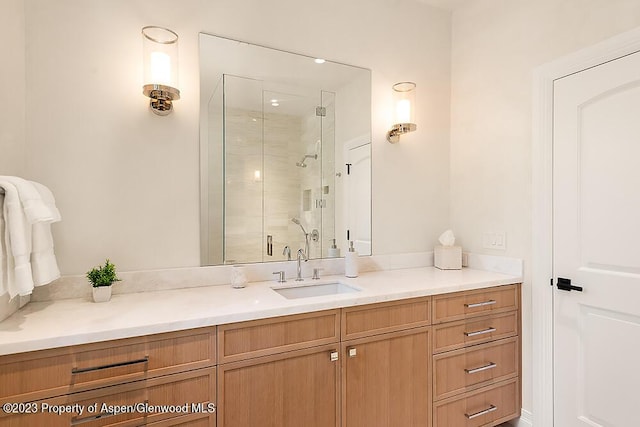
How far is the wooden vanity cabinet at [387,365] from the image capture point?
1625 mm

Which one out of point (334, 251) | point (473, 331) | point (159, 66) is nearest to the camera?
point (159, 66)

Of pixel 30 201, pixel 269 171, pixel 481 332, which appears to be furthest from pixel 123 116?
pixel 481 332

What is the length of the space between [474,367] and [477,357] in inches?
2.3

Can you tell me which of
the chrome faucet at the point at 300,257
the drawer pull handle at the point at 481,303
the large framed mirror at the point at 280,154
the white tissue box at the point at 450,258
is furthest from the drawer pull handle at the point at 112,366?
the white tissue box at the point at 450,258

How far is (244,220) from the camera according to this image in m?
1.99

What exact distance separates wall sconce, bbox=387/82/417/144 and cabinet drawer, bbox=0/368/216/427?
72.8 inches

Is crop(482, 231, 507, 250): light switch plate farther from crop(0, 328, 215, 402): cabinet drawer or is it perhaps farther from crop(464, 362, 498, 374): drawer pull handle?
crop(0, 328, 215, 402): cabinet drawer

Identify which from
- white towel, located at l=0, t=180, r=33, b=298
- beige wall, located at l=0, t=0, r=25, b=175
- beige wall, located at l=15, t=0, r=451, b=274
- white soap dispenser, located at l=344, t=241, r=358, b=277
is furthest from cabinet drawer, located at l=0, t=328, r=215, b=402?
white soap dispenser, located at l=344, t=241, r=358, b=277

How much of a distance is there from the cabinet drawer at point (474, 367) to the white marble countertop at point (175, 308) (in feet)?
1.21

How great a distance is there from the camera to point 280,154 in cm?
209

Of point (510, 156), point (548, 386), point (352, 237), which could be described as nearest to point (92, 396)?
point (352, 237)

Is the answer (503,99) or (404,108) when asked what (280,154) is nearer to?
(404,108)

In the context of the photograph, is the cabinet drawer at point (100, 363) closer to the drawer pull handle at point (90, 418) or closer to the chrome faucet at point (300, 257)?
the drawer pull handle at point (90, 418)

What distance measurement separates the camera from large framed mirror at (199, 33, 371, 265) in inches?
76.0
